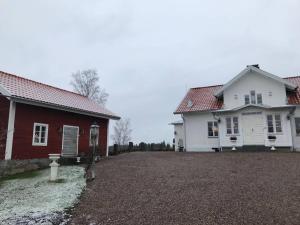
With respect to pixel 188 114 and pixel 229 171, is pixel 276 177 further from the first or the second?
pixel 188 114

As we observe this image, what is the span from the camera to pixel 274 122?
19234 mm

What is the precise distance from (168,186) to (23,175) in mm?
7295

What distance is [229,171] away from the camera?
439 inches

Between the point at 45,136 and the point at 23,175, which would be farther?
the point at 45,136

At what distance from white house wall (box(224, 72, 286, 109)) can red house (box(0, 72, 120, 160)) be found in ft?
32.6

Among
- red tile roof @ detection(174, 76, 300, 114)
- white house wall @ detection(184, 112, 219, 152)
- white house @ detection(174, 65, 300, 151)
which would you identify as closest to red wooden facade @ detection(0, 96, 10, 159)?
red tile roof @ detection(174, 76, 300, 114)

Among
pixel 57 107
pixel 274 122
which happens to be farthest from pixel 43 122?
pixel 274 122

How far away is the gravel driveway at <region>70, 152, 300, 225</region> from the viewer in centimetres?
640

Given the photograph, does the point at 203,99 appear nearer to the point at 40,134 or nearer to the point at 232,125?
the point at 232,125

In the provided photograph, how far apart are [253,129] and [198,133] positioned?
14.5ft

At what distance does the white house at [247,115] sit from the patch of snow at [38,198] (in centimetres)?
1253

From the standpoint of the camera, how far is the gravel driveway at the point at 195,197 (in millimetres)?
6398

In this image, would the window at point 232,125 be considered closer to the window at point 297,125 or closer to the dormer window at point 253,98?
the dormer window at point 253,98

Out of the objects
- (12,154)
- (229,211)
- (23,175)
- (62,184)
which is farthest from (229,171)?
(12,154)
